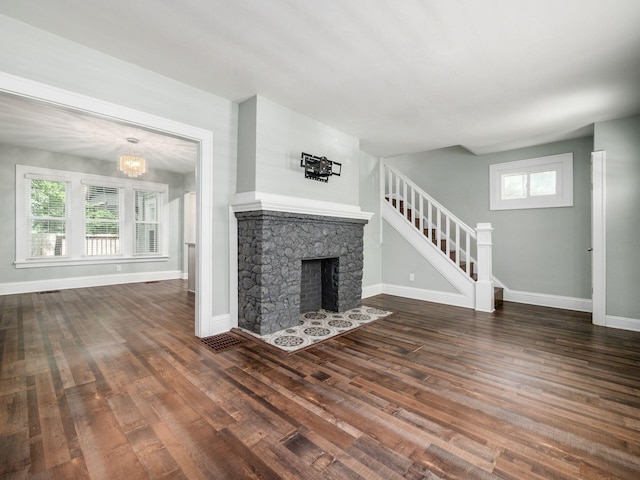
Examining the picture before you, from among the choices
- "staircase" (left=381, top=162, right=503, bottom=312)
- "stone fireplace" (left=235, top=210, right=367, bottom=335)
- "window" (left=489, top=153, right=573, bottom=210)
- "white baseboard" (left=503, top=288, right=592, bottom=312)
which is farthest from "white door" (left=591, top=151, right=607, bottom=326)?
"stone fireplace" (left=235, top=210, right=367, bottom=335)

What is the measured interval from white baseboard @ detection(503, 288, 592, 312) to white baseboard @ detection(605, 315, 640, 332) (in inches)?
33.5

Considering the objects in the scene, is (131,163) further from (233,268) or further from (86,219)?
(233,268)

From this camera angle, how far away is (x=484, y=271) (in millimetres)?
4660

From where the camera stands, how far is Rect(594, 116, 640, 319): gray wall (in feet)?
12.4

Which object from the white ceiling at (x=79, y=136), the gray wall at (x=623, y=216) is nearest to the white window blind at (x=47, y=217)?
the white ceiling at (x=79, y=136)

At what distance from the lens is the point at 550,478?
1434 millimetres

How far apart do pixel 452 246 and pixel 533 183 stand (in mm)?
1734

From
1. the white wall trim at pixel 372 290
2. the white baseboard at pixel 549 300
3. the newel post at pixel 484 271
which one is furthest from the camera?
the white wall trim at pixel 372 290

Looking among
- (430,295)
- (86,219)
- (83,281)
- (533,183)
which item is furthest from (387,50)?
(83,281)

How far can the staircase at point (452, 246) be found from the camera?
15.3 feet

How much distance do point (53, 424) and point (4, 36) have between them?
281 centimetres

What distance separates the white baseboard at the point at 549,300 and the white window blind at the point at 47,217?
8923mm

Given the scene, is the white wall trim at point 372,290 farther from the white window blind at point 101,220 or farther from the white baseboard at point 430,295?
the white window blind at point 101,220

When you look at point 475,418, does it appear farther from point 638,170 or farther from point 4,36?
point 4,36
